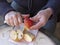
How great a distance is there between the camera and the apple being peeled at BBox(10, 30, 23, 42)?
80 centimetres

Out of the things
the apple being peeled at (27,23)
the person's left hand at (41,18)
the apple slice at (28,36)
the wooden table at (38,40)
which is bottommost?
the wooden table at (38,40)

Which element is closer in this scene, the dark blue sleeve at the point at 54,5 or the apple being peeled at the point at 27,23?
the apple being peeled at the point at 27,23

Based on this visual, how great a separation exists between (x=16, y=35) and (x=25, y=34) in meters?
0.04

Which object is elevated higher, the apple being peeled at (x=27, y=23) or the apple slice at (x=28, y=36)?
the apple being peeled at (x=27, y=23)

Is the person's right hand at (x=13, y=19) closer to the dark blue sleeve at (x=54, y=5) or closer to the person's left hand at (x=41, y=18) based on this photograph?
the person's left hand at (x=41, y=18)

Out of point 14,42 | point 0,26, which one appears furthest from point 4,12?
point 14,42

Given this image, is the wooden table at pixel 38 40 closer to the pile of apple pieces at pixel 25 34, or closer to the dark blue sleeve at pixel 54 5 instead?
the pile of apple pieces at pixel 25 34

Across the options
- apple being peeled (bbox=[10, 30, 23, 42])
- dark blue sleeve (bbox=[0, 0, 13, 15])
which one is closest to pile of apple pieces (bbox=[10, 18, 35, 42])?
apple being peeled (bbox=[10, 30, 23, 42])

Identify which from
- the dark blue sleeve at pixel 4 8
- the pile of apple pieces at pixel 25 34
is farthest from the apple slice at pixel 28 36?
the dark blue sleeve at pixel 4 8

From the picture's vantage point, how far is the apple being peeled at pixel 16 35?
31.5 inches

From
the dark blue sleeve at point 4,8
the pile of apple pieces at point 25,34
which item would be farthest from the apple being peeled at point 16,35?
the dark blue sleeve at point 4,8

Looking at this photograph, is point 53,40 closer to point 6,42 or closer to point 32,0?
point 6,42

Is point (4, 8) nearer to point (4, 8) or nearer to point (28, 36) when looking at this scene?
point (4, 8)

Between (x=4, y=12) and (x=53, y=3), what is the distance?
0.81 ft
